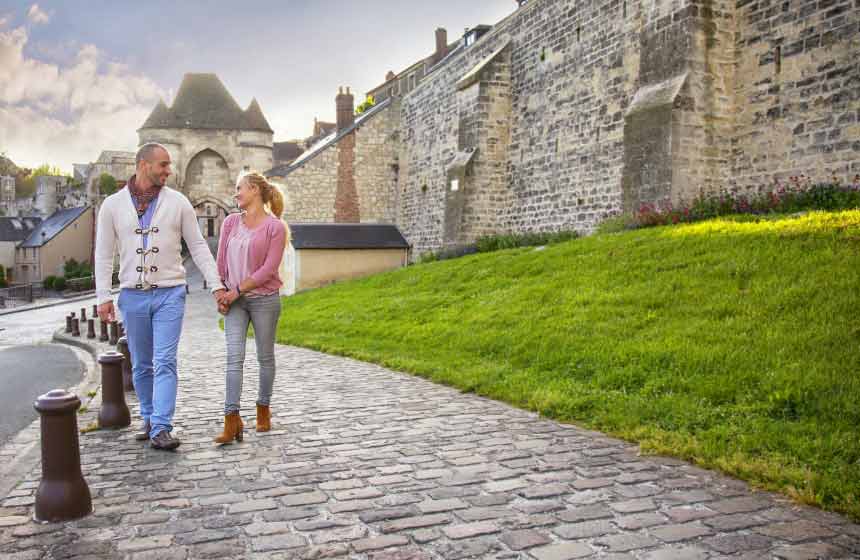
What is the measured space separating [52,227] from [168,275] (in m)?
65.3

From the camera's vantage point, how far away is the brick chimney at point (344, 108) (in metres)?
36.6

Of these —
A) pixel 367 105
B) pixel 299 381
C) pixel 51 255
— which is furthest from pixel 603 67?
→ pixel 51 255

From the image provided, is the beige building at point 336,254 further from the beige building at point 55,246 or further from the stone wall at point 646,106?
the beige building at point 55,246

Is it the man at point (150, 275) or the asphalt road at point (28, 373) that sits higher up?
the man at point (150, 275)

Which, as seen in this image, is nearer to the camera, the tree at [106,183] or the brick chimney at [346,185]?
the brick chimney at [346,185]

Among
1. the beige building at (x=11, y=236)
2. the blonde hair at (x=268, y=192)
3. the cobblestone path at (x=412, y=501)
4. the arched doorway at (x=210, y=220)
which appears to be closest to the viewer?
the cobblestone path at (x=412, y=501)

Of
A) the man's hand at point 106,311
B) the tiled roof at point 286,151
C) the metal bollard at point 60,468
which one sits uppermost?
the tiled roof at point 286,151

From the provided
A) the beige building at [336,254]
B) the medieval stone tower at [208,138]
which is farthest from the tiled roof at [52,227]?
the beige building at [336,254]

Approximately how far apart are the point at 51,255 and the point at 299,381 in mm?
59722

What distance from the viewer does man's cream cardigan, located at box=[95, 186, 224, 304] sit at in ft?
16.3

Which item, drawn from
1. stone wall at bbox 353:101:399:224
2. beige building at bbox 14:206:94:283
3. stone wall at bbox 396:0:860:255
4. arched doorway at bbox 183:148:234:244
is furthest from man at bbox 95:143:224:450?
beige building at bbox 14:206:94:283

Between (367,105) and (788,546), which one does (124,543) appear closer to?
(788,546)

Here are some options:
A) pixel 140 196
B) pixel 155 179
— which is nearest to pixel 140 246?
pixel 140 196

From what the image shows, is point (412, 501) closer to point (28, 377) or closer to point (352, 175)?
point (28, 377)
